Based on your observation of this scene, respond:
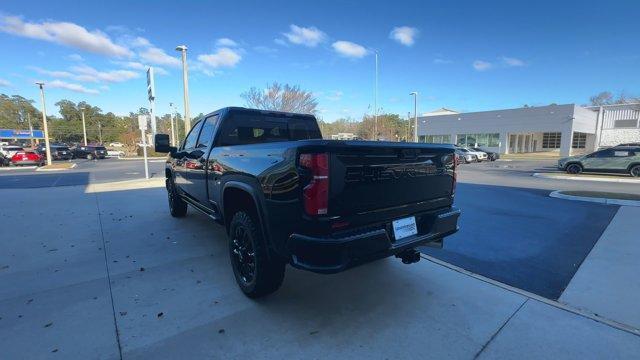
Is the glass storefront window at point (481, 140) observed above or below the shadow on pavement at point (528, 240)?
above

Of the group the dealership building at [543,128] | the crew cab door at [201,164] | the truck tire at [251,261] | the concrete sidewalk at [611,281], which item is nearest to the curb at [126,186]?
the crew cab door at [201,164]

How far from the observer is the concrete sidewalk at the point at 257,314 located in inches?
98.2

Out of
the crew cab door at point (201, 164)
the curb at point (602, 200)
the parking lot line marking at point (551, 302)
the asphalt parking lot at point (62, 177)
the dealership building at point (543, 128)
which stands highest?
the dealership building at point (543, 128)

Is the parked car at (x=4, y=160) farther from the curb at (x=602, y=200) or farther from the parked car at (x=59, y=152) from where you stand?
the curb at (x=602, y=200)

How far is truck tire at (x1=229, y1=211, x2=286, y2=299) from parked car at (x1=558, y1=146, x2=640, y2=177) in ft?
60.3

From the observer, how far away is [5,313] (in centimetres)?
301

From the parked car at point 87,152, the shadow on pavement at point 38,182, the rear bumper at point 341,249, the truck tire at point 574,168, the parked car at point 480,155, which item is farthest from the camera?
the parked car at point 87,152

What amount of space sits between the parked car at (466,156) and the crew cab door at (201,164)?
24.8m

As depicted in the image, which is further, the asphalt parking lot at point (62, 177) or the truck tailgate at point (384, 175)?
the asphalt parking lot at point (62, 177)

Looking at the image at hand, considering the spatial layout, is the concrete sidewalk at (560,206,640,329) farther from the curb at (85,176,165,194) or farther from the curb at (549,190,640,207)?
the curb at (85,176,165,194)

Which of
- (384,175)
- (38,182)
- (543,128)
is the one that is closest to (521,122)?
(543,128)

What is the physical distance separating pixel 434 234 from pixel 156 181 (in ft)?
39.8

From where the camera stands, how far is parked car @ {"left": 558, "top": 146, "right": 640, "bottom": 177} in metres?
14.5

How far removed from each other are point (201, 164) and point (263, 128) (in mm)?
1004
